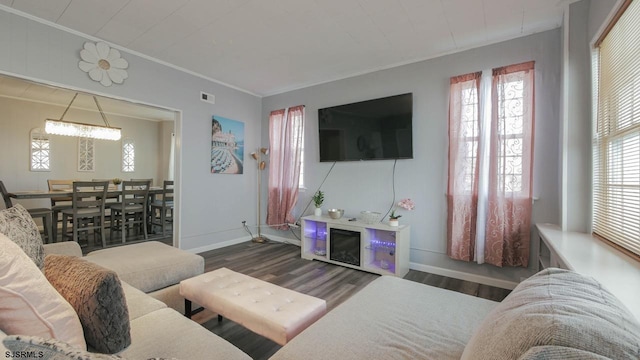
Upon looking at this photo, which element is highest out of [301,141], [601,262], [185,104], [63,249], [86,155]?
[185,104]

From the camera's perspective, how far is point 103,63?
291 cm

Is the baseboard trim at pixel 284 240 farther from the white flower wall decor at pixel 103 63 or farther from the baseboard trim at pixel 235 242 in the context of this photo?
the white flower wall decor at pixel 103 63

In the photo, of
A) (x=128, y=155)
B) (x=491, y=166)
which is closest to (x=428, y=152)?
(x=491, y=166)

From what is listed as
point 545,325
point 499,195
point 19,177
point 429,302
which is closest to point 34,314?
point 545,325

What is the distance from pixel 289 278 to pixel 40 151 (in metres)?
5.72

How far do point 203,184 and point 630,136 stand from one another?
13.8 ft

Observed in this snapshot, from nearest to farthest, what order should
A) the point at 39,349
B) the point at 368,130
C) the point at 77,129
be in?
the point at 39,349, the point at 368,130, the point at 77,129

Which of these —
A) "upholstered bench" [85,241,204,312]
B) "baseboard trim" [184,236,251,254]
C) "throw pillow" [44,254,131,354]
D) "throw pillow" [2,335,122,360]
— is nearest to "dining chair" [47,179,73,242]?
"baseboard trim" [184,236,251,254]

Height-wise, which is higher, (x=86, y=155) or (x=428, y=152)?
(x=86, y=155)

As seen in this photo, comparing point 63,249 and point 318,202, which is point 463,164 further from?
point 63,249

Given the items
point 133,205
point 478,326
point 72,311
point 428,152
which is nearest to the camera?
point 72,311

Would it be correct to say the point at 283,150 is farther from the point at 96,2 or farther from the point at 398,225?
the point at 96,2

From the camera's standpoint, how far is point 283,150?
425 centimetres

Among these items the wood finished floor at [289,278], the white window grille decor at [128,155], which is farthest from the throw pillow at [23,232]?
the white window grille decor at [128,155]
